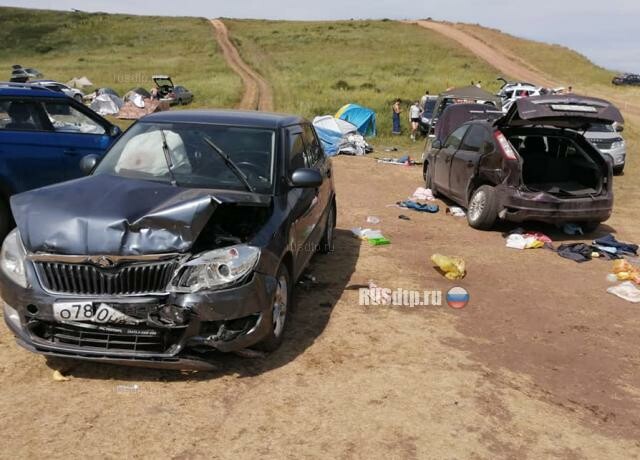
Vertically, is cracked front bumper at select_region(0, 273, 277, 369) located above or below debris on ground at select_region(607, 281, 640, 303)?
above

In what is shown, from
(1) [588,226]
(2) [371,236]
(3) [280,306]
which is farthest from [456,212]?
(3) [280,306]

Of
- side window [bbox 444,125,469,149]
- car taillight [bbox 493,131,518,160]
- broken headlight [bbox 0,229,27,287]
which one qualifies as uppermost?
broken headlight [bbox 0,229,27,287]

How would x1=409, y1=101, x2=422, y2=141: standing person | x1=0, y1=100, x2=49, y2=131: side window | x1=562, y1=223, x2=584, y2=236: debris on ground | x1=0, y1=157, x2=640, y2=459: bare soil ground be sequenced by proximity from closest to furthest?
x1=0, y1=157, x2=640, y2=459: bare soil ground, x1=0, y1=100, x2=49, y2=131: side window, x1=562, y1=223, x2=584, y2=236: debris on ground, x1=409, y1=101, x2=422, y2=141: standing person

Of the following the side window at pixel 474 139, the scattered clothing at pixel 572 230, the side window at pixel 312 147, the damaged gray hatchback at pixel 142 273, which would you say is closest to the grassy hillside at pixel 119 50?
A: the side window at pixel 474 139

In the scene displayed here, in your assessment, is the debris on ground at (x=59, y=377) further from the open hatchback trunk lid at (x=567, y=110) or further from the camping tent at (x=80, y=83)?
the camping tent at (x=80, y=83)

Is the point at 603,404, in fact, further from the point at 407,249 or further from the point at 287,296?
the point at 407,249

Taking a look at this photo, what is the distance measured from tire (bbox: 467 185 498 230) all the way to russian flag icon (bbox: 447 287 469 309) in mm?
2698

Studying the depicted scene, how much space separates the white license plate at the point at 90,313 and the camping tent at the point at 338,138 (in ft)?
45.6

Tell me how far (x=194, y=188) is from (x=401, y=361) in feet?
6.58

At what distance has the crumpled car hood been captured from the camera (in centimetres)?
359

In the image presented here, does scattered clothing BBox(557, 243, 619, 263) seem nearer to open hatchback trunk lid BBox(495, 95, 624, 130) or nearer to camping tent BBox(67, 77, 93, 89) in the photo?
open hatchback trunk lid BBox(495, 95, 624, 130)

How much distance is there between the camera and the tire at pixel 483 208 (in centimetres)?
820

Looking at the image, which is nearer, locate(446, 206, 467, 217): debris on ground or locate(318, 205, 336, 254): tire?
locate(318, 205, 336, 254): tire

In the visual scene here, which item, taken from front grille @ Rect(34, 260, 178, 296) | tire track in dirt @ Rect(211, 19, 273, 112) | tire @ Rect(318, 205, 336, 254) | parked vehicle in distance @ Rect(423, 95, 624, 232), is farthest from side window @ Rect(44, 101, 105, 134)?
tire track in dirt @ Rect(211, 19, 273, 112)
